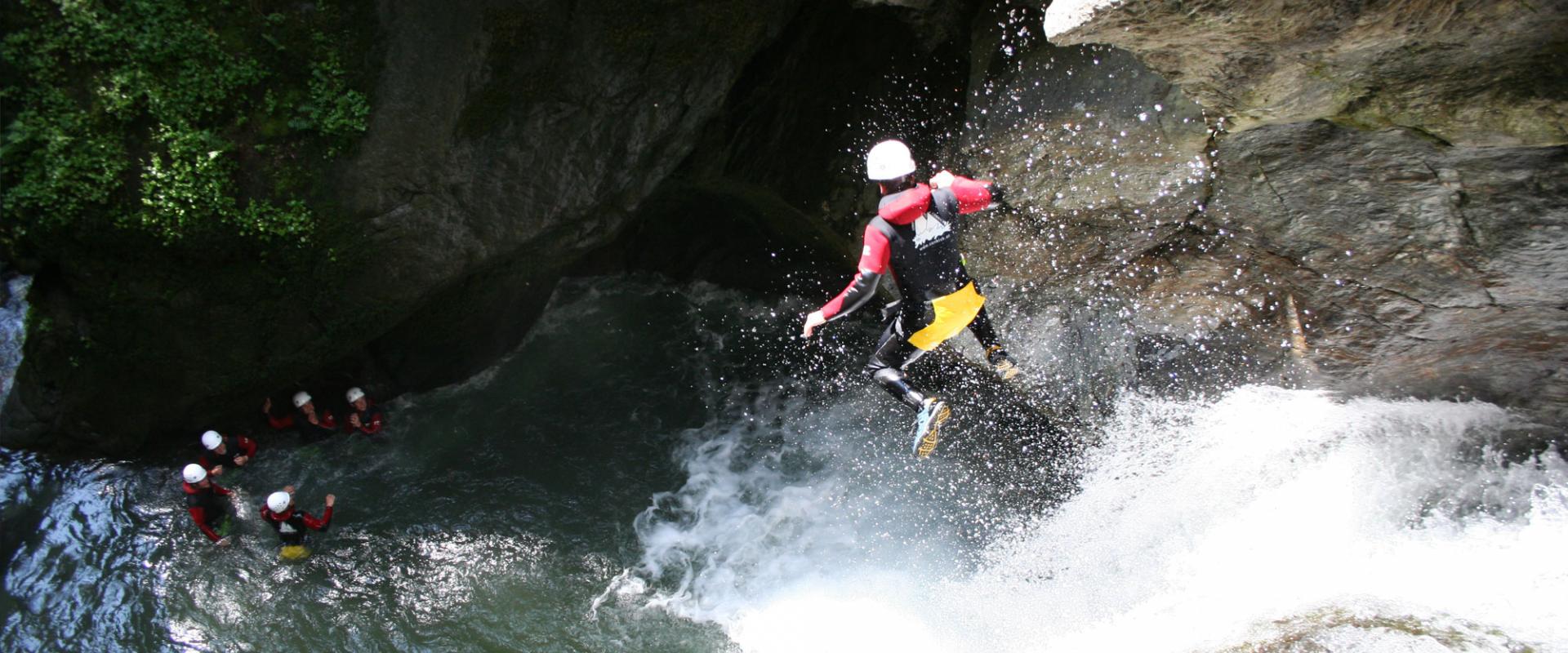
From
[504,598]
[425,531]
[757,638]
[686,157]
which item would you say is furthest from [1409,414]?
[425,531]

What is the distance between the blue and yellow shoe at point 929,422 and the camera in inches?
236

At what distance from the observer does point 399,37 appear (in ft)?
24.6

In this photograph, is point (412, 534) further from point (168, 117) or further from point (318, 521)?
point (168, 117)

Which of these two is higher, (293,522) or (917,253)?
(917,253)

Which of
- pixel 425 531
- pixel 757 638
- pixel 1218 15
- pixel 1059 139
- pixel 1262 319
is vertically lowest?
pixel 757 638

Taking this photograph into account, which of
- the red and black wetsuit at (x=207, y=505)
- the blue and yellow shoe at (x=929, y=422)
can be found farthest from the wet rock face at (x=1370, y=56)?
the red and black wetsuit at (x=207, y=505)

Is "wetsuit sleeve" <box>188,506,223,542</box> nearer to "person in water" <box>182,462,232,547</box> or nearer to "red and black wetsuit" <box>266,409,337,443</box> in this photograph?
"person in water" <box>182,462,232,547</box>

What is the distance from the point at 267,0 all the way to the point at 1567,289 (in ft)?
31.8

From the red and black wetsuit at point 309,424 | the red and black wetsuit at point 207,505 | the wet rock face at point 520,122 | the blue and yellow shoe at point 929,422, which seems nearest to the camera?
the blue and yellow shoe at point 929,422

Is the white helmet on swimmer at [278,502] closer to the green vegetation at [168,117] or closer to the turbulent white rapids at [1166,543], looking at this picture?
the green vegetation at [168,117]

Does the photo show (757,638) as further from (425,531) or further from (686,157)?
(686,157)

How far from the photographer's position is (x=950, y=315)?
6082 millimetres

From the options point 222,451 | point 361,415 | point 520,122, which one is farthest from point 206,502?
point 520,122

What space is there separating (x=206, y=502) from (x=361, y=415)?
1625mm
